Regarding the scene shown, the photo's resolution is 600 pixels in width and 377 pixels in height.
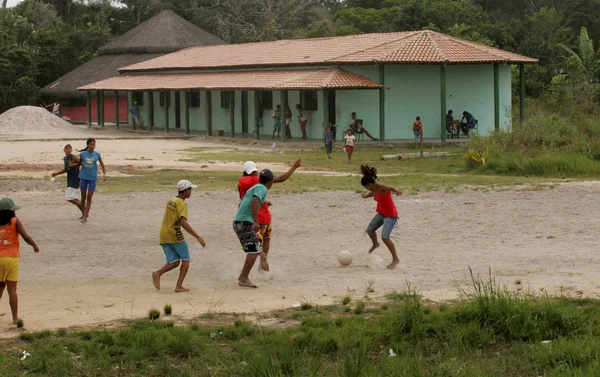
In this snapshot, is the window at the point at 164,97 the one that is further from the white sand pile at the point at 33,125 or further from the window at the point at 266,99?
the window at the point at 266,99

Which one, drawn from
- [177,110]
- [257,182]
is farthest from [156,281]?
[177,110]

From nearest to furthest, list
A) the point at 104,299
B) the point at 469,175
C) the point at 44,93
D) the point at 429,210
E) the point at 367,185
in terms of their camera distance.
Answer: the point at 104,299 → the point at 367,185 → the point at 429,210 → the point at 469,175 → the point at 44,93

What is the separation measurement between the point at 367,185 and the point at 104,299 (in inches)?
147

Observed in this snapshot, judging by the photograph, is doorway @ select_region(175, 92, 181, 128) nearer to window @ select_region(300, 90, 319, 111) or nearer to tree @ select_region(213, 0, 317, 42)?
window @ select_region(300, 90, 319, 111)

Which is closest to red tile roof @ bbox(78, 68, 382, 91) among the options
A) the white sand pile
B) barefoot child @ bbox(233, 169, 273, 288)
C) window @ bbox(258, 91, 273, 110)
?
window @ bbox(258, 91, 273, 110)

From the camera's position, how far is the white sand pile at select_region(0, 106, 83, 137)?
160 ft

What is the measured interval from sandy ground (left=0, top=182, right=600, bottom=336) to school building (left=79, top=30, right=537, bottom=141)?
17.3 metres

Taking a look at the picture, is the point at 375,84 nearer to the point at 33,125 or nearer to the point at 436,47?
the point at 436,47

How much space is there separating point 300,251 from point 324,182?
8714mm

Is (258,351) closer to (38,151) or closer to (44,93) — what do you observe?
(38,151)

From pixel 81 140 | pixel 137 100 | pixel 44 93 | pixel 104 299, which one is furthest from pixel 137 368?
pixel 44 93

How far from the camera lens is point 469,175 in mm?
25719

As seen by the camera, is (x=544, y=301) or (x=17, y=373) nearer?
(x=17, y=373)

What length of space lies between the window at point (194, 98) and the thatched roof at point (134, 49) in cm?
1063
